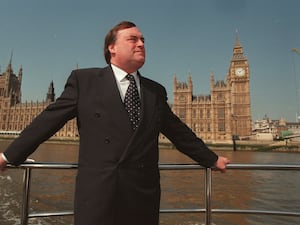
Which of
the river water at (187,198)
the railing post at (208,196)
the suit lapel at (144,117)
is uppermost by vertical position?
Answer: the suit lapel at (144,117)

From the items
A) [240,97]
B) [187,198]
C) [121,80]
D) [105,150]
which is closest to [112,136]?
[105,150]

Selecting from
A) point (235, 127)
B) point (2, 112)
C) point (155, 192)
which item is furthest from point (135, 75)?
point (2, 112)

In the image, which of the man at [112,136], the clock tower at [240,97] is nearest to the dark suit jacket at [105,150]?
the man at [112,136]

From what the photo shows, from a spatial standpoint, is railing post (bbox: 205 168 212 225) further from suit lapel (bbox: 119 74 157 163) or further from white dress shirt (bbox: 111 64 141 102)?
white dress shirt (bbox: 111 64 141 102)

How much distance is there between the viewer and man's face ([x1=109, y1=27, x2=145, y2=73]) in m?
1.34

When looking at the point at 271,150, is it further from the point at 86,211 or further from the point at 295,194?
the point at 86,211

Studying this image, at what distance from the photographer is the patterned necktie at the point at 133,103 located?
1.28 m

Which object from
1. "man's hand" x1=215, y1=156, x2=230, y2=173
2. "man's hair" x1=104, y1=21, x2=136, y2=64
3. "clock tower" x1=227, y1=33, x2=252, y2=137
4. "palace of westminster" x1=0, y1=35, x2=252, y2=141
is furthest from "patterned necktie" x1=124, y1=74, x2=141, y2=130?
"clock tower" x1=227, y1=33, x2=252, y2=137

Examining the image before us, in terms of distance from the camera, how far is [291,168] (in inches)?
63.9

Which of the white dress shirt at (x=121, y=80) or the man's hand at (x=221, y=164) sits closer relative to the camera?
the white dress shirt at (x=121, y=80)

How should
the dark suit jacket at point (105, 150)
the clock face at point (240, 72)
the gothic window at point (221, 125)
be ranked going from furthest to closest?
1. the clock face at point (240, 72)
2. the gothic window at point (221, 125)
3. the dark suit jacket at point (105, 150)

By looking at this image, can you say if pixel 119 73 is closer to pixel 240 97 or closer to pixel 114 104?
pixel 114 104

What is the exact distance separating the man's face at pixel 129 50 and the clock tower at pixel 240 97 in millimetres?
49584

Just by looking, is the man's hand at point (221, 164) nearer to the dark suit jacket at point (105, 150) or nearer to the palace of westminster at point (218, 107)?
the dark suit jacket at point (105, 150)
